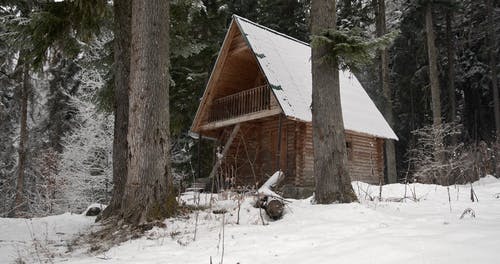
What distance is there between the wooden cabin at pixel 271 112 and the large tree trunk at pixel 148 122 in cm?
706

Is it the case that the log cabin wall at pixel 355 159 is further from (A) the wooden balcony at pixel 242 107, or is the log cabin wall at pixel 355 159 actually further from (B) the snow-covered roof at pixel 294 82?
(A) the wooden balcony at pixel 242 107

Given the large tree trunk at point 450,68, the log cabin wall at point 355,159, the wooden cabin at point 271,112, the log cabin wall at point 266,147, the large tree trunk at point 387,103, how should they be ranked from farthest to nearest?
the large tree trunk at point 450,68 → the large tree trunk at point 387,103 → the log cabin wall at point 266,147 → the log cabin wall at point 355,159 → the wooden cabin at point 271,112

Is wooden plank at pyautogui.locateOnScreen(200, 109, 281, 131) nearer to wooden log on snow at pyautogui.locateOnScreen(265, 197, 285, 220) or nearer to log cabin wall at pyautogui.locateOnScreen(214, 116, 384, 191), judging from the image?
log cabin wall at pyautogui.locateOnScreen(214, 116, 384, 191)

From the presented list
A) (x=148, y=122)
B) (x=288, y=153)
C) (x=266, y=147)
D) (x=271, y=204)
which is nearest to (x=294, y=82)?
(x=288, y=153)

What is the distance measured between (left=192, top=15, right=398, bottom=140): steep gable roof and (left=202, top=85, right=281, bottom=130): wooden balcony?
53cm

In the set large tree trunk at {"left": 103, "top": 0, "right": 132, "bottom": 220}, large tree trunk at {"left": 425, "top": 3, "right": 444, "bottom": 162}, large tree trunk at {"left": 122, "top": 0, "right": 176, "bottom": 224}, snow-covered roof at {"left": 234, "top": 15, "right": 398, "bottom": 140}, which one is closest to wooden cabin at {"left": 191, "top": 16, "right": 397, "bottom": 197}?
snow-covered roof at {"left": 234, "top": 15, "right": 398, "bottom": 140}

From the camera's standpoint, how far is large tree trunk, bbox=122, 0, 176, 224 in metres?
6.23

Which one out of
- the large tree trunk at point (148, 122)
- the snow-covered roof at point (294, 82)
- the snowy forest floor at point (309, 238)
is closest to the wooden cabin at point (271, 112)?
the snow-covered roof at point (294, 82)

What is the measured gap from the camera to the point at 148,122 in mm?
6477

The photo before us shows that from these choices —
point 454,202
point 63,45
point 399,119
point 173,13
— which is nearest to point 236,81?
point 173,13

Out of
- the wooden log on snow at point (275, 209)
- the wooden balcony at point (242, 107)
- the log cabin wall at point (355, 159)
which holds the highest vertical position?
the wooden balcony at point (242, 107)

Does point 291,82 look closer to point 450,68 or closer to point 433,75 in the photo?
point 433,75

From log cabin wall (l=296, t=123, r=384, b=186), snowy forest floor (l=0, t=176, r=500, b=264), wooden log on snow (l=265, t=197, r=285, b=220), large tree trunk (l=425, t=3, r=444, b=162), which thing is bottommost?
snowy forest floor (l=0, t=176, r=500, b=264)

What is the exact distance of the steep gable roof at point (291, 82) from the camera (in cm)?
1421
